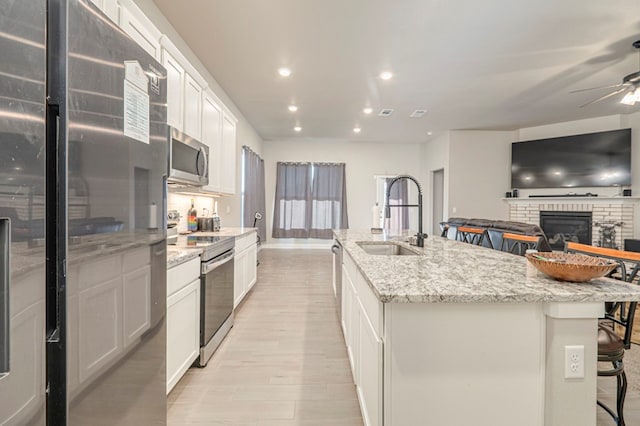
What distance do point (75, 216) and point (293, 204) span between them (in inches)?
289

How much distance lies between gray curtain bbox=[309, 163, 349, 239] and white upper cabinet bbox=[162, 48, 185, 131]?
5.75m

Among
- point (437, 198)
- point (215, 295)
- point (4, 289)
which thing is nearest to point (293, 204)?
point (437, 198)

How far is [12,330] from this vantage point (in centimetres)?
64

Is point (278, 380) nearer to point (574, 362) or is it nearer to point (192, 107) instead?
point (574, 362)

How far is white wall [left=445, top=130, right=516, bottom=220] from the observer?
6.79 meters

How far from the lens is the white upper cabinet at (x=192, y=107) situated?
2.58m

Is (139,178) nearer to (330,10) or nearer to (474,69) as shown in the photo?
(330,10)

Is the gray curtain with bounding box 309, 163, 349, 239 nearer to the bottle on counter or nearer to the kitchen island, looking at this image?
the bottle on counter

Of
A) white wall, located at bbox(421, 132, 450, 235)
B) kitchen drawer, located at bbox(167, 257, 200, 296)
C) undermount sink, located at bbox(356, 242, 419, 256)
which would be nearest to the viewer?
kitchen drawer, located at bbox(167, 257, 200, 296)

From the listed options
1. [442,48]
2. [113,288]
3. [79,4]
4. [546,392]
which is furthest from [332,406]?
[442,48]

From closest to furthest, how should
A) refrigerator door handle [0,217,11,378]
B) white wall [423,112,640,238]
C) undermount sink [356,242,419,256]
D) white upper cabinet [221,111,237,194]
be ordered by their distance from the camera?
refrigerator door handle [0,217,11,378] < undermount sink [356,242,419,256] < white upper cabinet [221,111,237,194] < white wall [423,112,640,238]

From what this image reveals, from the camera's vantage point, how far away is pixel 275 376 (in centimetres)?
214

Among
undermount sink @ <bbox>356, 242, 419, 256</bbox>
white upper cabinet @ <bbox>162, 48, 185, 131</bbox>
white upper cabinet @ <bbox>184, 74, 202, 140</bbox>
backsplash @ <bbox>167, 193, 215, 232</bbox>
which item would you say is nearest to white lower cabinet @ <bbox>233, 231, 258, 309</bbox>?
backsplash @ <bbox>167, 193, 215, 232</bbox>

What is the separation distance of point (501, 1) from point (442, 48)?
2.62 feet
